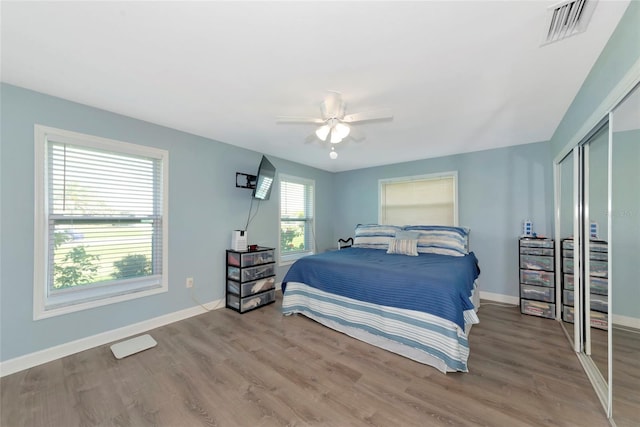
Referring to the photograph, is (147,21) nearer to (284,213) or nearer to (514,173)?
(284,213)

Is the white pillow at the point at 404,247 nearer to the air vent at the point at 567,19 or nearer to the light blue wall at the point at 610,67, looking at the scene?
the light blue wall at the point at 610,67

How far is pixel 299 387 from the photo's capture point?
1.81 meters

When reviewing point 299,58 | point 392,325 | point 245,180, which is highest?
point 299,58

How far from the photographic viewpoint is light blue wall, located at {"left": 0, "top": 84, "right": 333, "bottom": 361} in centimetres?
198

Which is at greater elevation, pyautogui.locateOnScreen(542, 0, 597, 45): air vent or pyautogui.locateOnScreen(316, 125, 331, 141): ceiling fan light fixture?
pyautogui.locateOnScreen(542, 0, 597, 45): air vent

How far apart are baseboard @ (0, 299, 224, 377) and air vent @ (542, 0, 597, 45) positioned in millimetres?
4048

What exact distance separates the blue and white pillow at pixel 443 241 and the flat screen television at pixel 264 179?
2.40 m

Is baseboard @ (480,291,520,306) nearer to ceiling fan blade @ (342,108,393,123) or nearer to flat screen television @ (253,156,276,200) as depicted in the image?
ceiling fan blade @ (342,108,393,123)

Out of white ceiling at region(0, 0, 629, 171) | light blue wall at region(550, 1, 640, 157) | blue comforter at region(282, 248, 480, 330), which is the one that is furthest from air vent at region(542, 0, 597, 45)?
blue comforter at region(282, 248, 480, 330)

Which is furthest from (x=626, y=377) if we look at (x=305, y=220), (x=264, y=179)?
(x=305, y=220)

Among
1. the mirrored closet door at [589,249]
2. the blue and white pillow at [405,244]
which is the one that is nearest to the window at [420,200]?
the blue and white pillow at [405,244]

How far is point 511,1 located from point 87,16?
2.22 m

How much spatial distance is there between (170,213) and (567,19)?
3655mm

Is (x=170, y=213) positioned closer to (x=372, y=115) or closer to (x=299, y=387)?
(x=299, y=387)
